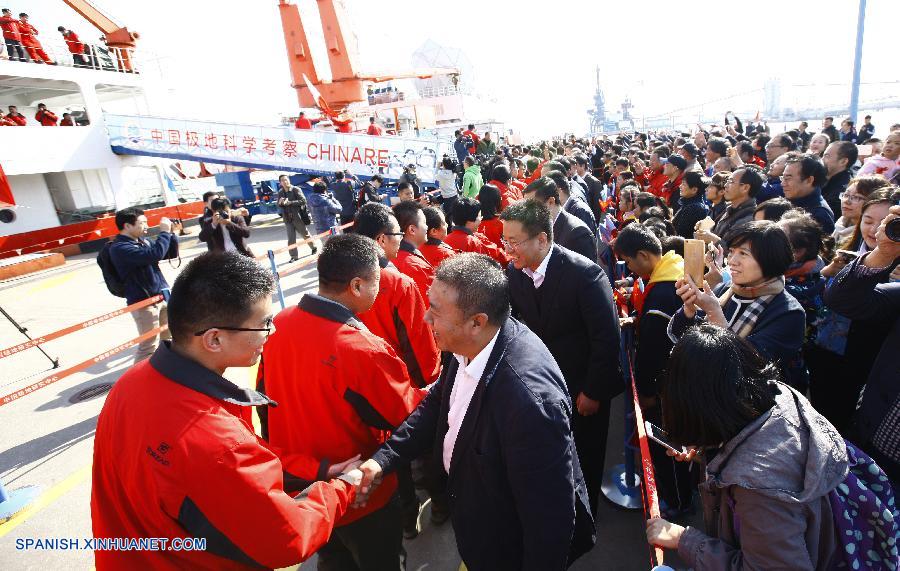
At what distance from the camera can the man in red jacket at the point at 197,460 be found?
A: 1.33m

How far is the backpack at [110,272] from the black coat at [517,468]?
520 centimetres

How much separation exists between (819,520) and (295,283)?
909cm

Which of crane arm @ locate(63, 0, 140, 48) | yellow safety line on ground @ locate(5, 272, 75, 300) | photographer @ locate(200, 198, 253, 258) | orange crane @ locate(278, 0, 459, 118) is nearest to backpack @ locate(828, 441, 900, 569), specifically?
photographer @ locate(200, 198, 253, 258)

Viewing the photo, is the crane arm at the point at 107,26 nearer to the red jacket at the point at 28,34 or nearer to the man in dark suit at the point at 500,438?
the red jacket at the point at 28,34

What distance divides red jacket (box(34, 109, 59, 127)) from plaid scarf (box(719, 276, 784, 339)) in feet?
69.7

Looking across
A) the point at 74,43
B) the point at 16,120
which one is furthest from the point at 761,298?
the point at 74,43

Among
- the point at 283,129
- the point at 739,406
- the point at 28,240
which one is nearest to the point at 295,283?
the point at 283,129

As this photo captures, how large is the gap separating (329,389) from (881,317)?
2.51m

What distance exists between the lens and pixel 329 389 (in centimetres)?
197

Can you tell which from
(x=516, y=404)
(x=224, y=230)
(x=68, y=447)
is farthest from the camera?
(x=224, y=230)

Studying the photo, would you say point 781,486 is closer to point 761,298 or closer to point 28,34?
point 761,298

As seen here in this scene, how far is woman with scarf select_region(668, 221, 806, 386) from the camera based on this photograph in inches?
83.3

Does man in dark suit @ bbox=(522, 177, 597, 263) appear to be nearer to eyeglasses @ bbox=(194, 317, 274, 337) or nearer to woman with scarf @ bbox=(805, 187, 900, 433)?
woman with scarf @ bbox=(805, 187, 900, 433)

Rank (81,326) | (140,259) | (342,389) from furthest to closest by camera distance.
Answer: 1. (140,259)
2. (81,326)
3. (342,389)
